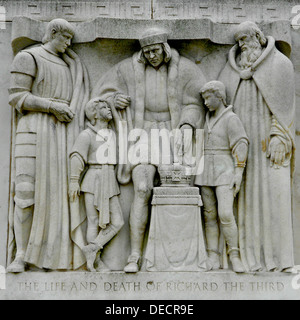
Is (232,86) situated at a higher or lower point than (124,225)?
higher

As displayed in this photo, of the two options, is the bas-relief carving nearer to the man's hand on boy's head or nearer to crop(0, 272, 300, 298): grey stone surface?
the man's hand on boy's head

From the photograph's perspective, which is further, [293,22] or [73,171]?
[293,22]

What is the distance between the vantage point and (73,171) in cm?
801

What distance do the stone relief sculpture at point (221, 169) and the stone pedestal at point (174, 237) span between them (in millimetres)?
288

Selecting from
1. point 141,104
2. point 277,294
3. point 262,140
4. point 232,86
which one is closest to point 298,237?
point 277,294

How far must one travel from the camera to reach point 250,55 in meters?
8.24

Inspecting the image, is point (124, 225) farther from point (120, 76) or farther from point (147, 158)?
point (120, 76)

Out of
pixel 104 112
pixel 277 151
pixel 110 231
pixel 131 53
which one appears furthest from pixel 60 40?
pixel 277 151

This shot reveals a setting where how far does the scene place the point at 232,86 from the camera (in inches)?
326

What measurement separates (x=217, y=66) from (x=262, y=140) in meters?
1.24

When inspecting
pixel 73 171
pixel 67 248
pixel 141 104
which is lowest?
pixel 67 248

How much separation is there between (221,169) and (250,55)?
5.34 ft

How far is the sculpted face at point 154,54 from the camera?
26.6 ft

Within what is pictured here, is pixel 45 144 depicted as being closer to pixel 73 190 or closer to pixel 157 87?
pixel 73 190
